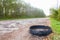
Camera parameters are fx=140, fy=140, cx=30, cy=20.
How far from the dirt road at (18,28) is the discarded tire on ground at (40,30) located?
0.16 ft

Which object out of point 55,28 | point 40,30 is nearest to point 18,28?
point 40,30

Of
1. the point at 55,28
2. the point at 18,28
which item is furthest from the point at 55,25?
the point at 18,28

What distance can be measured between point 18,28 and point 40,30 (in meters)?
0.30

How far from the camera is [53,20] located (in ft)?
6.27

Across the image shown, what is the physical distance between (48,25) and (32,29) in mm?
230

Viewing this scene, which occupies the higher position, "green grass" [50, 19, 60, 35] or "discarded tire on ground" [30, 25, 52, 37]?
"green grass" [50, 19, 60, 35]

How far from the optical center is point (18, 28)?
1.92 metres

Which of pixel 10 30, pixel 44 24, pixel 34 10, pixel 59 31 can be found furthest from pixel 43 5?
pixel 10 30

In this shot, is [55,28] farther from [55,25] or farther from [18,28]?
[18,28]

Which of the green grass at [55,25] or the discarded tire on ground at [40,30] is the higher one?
the green grass at [55,25]

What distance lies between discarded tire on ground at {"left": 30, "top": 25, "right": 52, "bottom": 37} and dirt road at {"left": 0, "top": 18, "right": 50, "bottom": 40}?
0.16 ft

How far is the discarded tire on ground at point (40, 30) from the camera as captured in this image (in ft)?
6.04

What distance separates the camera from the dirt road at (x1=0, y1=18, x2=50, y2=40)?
6.07 ft

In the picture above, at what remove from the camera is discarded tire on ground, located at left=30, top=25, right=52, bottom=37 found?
1840mm
